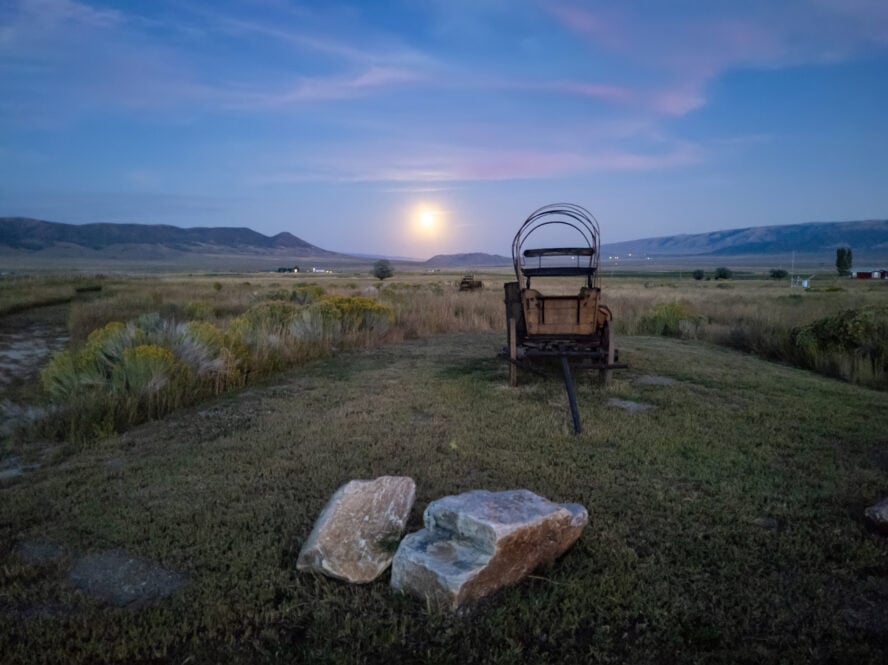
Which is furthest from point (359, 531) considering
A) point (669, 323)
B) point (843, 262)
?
point (843, 262)

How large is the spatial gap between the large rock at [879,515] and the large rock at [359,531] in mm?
2759

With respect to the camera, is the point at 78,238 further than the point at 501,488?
Yes

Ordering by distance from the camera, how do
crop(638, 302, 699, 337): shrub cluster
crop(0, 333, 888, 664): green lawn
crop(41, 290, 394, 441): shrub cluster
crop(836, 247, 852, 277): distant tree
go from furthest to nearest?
crop(836, 247, 852, 277): distant tree → crop(638, 302, 699, 337): shrub cluster → crop(41, 290, 394, 441): shrub cluster → crop(0, 333, 888, 664): green lawn

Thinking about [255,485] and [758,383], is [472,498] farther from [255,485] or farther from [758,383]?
[758,383]

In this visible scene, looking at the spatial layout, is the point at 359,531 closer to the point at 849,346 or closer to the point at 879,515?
the point at 879,515

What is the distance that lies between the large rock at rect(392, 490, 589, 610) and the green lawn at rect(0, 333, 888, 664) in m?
0.09

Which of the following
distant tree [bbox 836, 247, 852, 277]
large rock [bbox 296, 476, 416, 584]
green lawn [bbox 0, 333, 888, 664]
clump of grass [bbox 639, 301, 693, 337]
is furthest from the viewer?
distant tree [bbox 836, 247, 852, 277]

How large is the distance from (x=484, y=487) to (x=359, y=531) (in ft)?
4.14

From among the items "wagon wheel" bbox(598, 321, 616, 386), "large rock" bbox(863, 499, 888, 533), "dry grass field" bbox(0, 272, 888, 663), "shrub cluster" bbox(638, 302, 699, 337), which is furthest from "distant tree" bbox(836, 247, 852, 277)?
"large rock" bbox(863, 499, 888, 533)

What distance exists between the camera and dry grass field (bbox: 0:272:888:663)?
268cm

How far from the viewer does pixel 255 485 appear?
14.4ft

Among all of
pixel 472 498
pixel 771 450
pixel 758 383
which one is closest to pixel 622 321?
pixel 758 383

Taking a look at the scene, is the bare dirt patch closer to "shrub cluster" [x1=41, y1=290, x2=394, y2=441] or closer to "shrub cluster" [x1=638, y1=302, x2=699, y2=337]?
"shrub cluster" [x1=41, y1=290, x2=394, y2=441]

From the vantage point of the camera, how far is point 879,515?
352 centimetres
